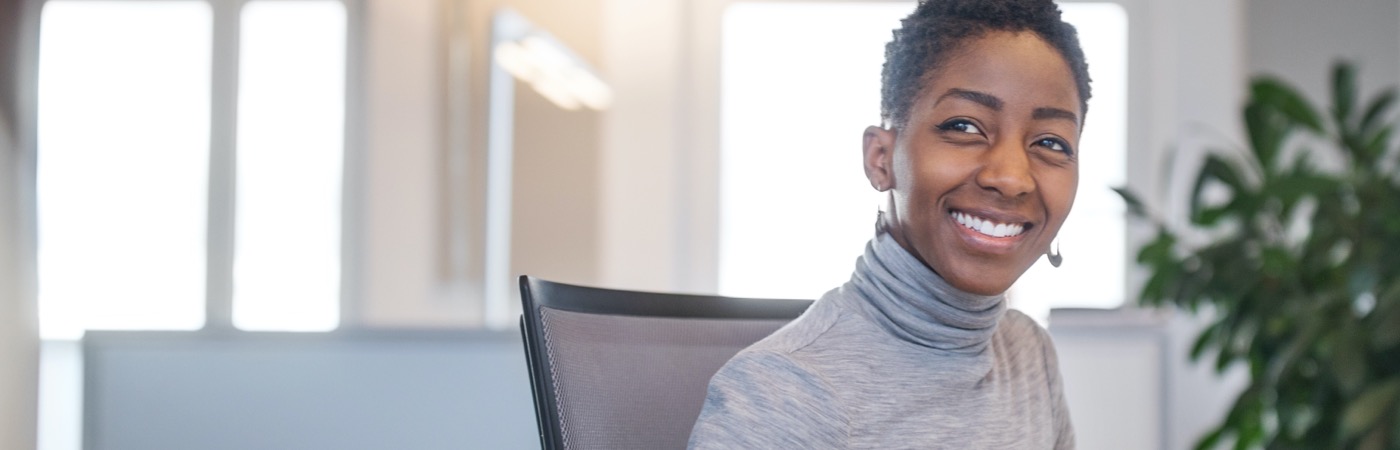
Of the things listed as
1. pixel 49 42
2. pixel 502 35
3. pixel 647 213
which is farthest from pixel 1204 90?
pixel 49 42

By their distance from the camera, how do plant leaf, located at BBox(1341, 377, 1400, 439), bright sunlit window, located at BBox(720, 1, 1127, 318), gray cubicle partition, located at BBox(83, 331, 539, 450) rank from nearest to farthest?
1. gray cubicle partition, located at BBox(83, 331, 539, 450)
2. plant leaf, located at BBox(1341, 377, 1400, 439)
3. bright sunlit window, located at BBox(720, 1, 1127, 318)

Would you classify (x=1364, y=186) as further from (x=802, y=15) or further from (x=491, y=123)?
(x=491, y=123)

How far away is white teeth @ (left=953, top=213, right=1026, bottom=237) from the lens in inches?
34.4

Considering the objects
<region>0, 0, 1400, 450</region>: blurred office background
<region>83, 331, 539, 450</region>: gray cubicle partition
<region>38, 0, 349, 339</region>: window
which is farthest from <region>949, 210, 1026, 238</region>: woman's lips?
<region>38, 0, 349, 339</region>: window

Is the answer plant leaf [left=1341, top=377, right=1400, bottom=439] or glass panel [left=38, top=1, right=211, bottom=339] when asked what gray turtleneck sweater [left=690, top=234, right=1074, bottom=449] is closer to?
plant leaf [left=1341, top=377, right=1400, bottom=439]

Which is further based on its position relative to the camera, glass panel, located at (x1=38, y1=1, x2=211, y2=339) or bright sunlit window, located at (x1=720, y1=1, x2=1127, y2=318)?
glass panel, located at (x1=38, y1=1, x2=211, y2=339)

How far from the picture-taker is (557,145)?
11.3 ft

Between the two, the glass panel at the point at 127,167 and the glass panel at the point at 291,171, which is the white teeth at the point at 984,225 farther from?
the glass panel at the point at 127,167

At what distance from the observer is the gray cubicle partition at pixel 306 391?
1.84 meters

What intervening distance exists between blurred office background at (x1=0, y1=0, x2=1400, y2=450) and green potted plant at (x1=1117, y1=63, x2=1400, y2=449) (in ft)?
1.50

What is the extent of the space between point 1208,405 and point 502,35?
2.03m

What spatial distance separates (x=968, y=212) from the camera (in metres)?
0.87

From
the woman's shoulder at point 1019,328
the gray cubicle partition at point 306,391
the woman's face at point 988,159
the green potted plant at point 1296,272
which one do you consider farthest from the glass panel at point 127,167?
the woman's face at point 988,159

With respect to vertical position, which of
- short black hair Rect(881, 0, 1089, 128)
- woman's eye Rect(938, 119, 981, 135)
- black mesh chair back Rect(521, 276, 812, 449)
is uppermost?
short black hair Rect(881, 0, 1089, 128)
